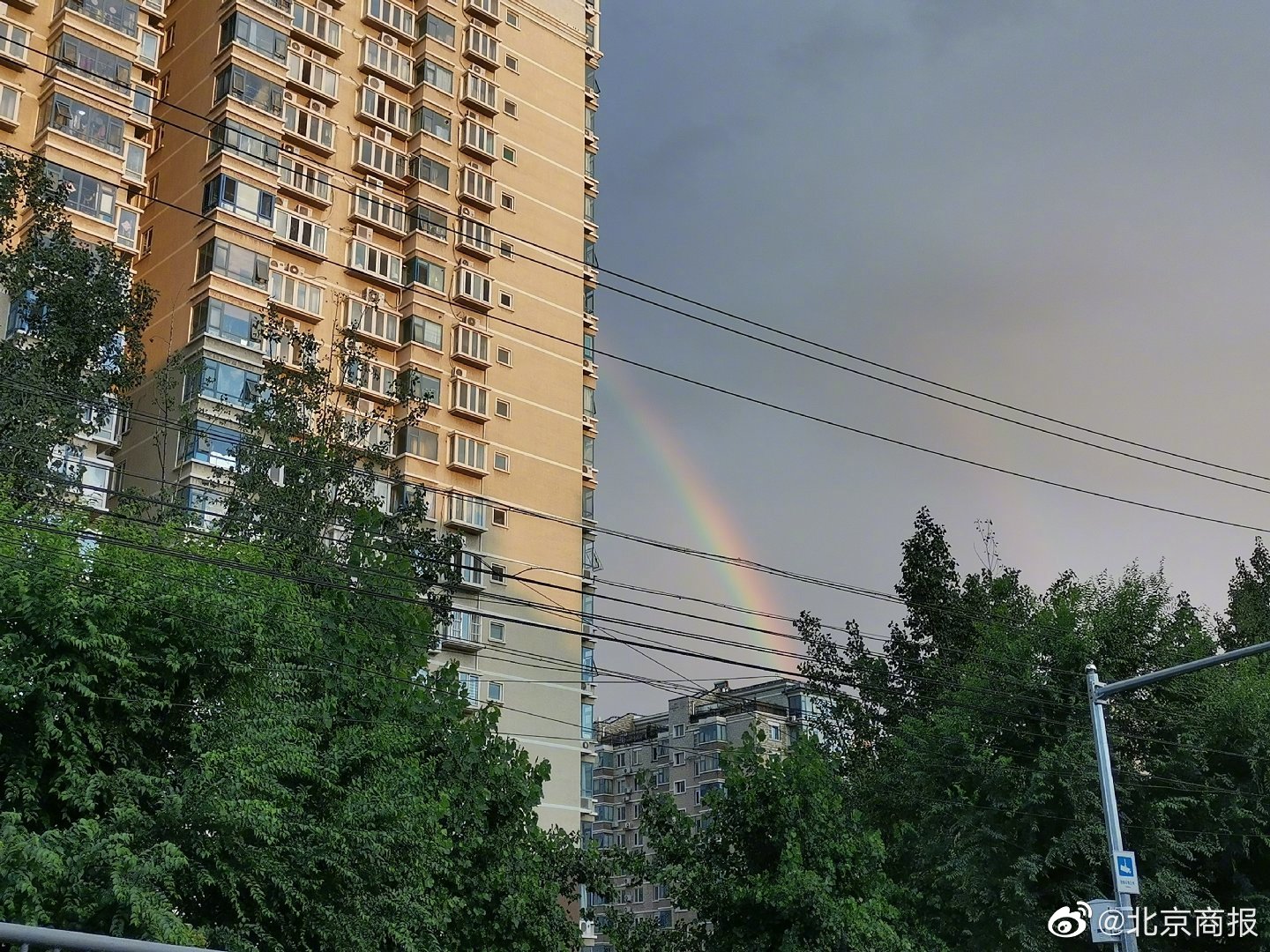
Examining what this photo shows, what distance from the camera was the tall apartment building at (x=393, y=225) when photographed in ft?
139

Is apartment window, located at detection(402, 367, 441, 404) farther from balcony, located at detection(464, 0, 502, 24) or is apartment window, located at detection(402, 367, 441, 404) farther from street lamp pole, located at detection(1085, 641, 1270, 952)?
street lamp pole, located at detection(1085, 641, 1270, 952)

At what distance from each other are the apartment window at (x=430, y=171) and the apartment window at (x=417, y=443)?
10309mm

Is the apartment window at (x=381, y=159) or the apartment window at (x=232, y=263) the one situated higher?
the apartment window at (x=381, y=159)

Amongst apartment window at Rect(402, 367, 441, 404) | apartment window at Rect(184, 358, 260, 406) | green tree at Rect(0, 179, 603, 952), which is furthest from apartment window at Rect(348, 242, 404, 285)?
green tree at Rect(0, 179, 603, 952)

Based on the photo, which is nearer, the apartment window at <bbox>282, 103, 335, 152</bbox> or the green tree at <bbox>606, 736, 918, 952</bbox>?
the green tree at <bbox>606, 736, 918, 952</bbox>

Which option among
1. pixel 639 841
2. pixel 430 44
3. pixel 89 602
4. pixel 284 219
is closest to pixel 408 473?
pixel 284 219

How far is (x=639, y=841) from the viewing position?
331ft

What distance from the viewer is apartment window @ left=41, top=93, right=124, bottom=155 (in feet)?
134

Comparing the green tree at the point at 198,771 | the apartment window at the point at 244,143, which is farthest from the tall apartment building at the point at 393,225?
the green tree at the point at 198,771

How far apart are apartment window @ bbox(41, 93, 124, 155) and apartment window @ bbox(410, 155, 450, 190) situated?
13.6 meters

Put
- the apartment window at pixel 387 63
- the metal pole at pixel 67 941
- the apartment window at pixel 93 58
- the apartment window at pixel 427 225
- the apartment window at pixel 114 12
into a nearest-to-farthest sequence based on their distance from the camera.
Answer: the metal pole at pixel 67 941
the apartment window at pixel 93 58
the apartment window at pixel 114 12
the apartment window at pixel 427 225
the apartment window at pixel 387 63

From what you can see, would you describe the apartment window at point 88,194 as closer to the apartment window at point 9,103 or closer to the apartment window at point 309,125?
the apartment window at point 9,103

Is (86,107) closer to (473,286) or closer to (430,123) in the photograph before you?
(430,123)

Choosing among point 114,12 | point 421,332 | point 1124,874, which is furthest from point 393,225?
point 1124,874
